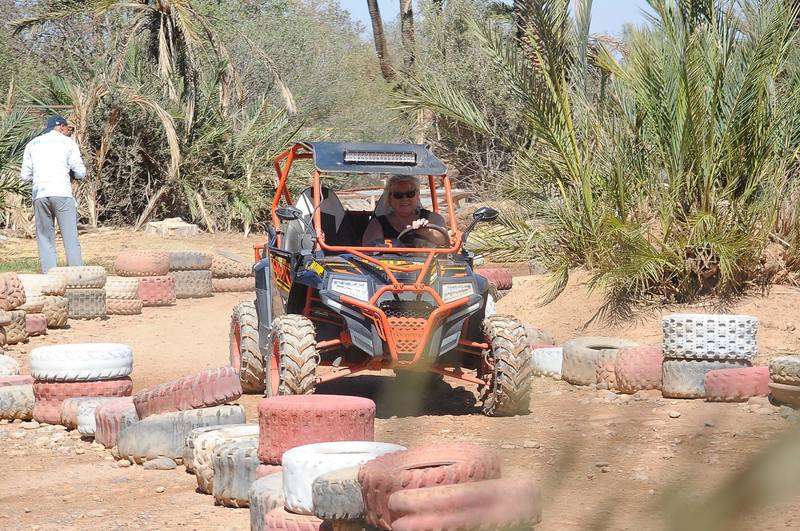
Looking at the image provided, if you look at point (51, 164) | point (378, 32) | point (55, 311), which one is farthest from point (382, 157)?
point (378, 32)

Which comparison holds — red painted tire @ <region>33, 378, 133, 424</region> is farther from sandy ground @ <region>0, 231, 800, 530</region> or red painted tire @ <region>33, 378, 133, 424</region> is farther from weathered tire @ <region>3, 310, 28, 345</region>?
weathered tire @ <region>3, 310, 28, 345</region>

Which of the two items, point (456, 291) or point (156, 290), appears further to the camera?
point (156, 290)

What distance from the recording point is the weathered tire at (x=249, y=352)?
7922 mm

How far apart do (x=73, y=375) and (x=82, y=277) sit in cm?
545

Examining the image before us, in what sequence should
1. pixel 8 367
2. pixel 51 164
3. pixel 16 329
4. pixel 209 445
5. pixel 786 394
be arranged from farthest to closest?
pixel 51 164
pixel 16 329
pixel 8 367
pixel 786 394
pixel 209 445

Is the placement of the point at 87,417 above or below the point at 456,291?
below

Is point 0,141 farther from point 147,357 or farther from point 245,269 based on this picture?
point 147,357

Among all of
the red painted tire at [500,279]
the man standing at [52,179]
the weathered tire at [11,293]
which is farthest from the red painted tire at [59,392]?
the man standing at [52,179]

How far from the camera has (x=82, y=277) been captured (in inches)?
483

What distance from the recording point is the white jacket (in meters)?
13.0

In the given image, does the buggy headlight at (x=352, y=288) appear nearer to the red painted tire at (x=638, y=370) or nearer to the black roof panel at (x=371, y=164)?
the black roof panel at (x=371, y=164)

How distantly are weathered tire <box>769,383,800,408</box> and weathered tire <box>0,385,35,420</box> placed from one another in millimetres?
4589

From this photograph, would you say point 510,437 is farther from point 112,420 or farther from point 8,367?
point 8,367

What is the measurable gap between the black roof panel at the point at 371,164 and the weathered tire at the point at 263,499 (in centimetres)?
302
